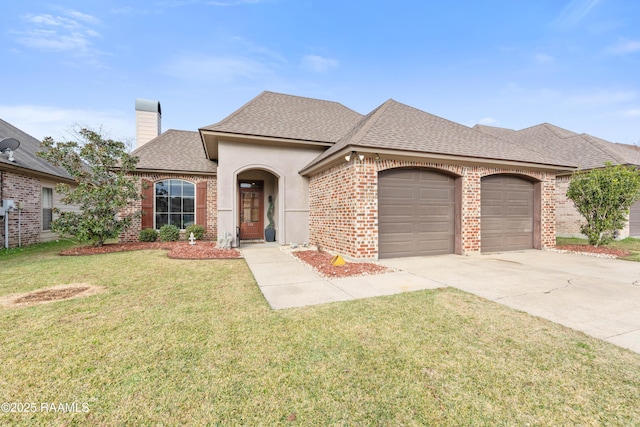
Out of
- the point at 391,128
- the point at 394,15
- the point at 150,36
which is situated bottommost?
the point at 391,128

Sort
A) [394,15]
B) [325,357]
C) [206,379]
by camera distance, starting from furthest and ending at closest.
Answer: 1. [394,15]
2. [325,357]
3. [206,379]

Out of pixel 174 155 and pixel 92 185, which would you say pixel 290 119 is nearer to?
pixel 174 155

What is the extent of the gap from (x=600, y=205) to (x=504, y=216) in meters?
3.51

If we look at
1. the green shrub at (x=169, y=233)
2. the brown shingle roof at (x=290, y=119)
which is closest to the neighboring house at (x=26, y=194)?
the green shrub at (x=169, y=233)

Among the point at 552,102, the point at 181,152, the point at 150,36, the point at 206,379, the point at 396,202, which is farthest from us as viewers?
the point at 552,102

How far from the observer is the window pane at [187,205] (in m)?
12.3

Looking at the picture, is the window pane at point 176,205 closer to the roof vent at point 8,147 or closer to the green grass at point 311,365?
the roof vent at point 8,147

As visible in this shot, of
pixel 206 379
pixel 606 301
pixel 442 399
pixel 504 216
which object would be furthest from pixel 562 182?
pixel 206 379

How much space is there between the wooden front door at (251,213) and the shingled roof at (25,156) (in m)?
8.50

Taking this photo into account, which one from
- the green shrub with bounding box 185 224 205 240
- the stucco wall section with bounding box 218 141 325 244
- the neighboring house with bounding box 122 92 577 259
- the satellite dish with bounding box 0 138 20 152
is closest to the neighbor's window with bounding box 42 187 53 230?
the satellite dish with bounding box 0 138 20 152

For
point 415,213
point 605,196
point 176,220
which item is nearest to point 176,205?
point 176,220

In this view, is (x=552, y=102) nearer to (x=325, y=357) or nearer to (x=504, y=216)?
(x=504, y=216)

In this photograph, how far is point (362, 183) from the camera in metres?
7.06

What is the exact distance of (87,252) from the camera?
8.84m
